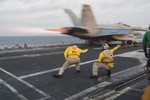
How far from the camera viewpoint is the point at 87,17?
31.0 metres

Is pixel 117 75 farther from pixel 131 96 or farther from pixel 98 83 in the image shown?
pixel 131 96

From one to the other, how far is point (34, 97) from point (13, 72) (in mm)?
4780

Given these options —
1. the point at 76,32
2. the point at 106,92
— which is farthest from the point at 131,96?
the point at 76,32

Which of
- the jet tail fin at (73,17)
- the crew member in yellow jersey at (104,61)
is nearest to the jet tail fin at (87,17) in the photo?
the jet tail fin at (73,17)

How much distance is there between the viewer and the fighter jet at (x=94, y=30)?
29303mm

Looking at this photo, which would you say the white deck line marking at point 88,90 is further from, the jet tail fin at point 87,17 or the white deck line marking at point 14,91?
the jet tail fin at point 87,17

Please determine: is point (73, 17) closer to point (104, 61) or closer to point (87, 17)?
point (87, 17)

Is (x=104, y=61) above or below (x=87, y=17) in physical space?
below

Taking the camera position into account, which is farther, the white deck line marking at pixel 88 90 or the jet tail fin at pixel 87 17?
the jet tail fin at pixel 87 17

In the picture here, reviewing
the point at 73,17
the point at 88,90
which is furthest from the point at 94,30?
the point at 88,90

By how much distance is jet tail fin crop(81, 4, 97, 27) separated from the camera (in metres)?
30.5

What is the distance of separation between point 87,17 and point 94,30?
2.15 metres

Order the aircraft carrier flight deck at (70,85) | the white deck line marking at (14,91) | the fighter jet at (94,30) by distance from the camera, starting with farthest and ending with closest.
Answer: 1. the fighter jet at (94,30)
2. the aircraft carrier flight deck at (70,85)
3. the white deck line marking at (14,91)

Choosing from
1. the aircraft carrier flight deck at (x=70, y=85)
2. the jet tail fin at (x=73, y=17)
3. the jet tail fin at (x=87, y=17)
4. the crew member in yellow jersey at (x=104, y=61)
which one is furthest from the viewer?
the jet tail fin at (x=73, y=17)
